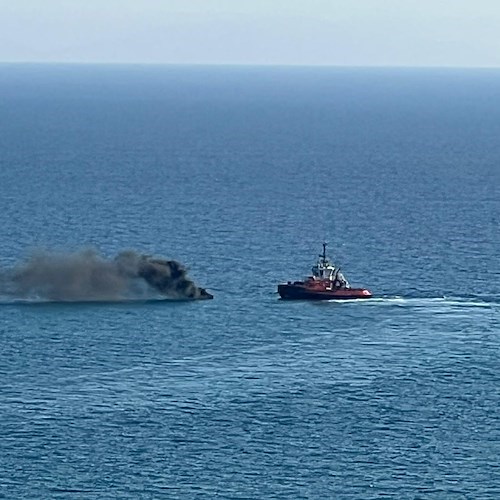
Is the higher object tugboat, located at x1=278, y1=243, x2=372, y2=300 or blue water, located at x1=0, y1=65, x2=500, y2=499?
tugboat, located at x1=278, y1=243, x2=372, y2=300

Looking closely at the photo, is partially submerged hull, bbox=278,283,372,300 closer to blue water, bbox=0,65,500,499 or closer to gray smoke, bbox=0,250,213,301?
blue water, bbox=0,65,500,499

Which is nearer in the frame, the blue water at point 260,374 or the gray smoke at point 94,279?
the blue water at point 260,374

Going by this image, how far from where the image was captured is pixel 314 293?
11956 cm

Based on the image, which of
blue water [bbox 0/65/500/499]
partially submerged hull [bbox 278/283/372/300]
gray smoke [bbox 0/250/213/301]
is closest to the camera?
blue water [bbox 0/65/500/499]

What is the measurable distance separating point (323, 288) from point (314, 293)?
0.78 metres

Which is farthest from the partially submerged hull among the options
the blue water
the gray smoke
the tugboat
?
the gray smoke

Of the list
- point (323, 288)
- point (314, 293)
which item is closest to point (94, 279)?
point (314, 293)

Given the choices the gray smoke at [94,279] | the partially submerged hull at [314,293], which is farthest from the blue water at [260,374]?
the gray smoke at [94,279]

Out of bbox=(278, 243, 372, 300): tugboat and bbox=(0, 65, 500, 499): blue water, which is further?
bbox=(278, 243, 372, 300): tugboat

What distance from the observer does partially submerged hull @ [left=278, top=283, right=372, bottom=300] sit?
11875 cm

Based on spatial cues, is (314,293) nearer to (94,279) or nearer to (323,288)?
(323,288)

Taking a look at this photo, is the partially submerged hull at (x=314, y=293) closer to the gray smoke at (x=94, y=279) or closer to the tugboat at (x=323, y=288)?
the tugboat at (x=323, y=288)

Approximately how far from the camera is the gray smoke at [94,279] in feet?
392

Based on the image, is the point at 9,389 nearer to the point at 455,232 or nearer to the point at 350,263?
the point at 350,263
